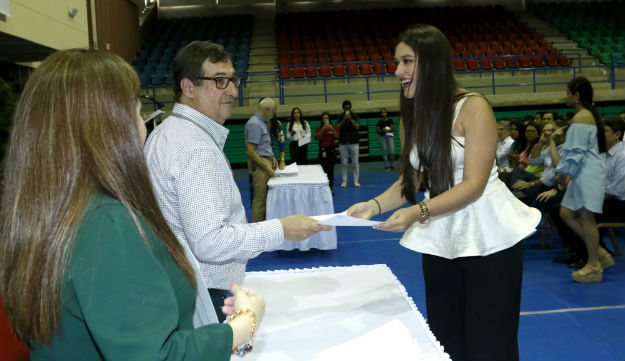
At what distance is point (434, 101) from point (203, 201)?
37.6 inches

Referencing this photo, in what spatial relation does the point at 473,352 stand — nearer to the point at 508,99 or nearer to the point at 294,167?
the point at 294,167

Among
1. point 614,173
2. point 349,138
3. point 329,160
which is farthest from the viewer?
point 349,138

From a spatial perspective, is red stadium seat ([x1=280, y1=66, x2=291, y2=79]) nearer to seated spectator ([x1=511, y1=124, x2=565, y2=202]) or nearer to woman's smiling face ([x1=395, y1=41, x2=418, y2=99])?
seated spectator ([x1=511, y1=124, x2=565, y2=202])

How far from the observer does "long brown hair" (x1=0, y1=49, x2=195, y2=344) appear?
85 cm

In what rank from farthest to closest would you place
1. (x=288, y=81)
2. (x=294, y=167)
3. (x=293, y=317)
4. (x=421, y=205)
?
(x=288, y=81) < (x=294, y=167) < (x=421, y=205) < (x=293, y=317)

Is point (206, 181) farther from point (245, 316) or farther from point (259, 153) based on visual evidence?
point (259, 153)

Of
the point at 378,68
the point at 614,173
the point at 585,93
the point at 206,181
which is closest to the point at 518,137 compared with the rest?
the point at 614,173

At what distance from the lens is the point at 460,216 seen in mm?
2006

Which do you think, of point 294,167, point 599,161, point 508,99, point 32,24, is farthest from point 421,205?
point 508,99

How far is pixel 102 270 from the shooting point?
809mm

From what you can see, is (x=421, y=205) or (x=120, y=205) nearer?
(x=120, y=205)

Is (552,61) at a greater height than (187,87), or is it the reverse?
(552,61)

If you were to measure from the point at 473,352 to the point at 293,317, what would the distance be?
0.78m

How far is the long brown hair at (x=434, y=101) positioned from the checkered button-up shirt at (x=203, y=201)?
68 centimetres
